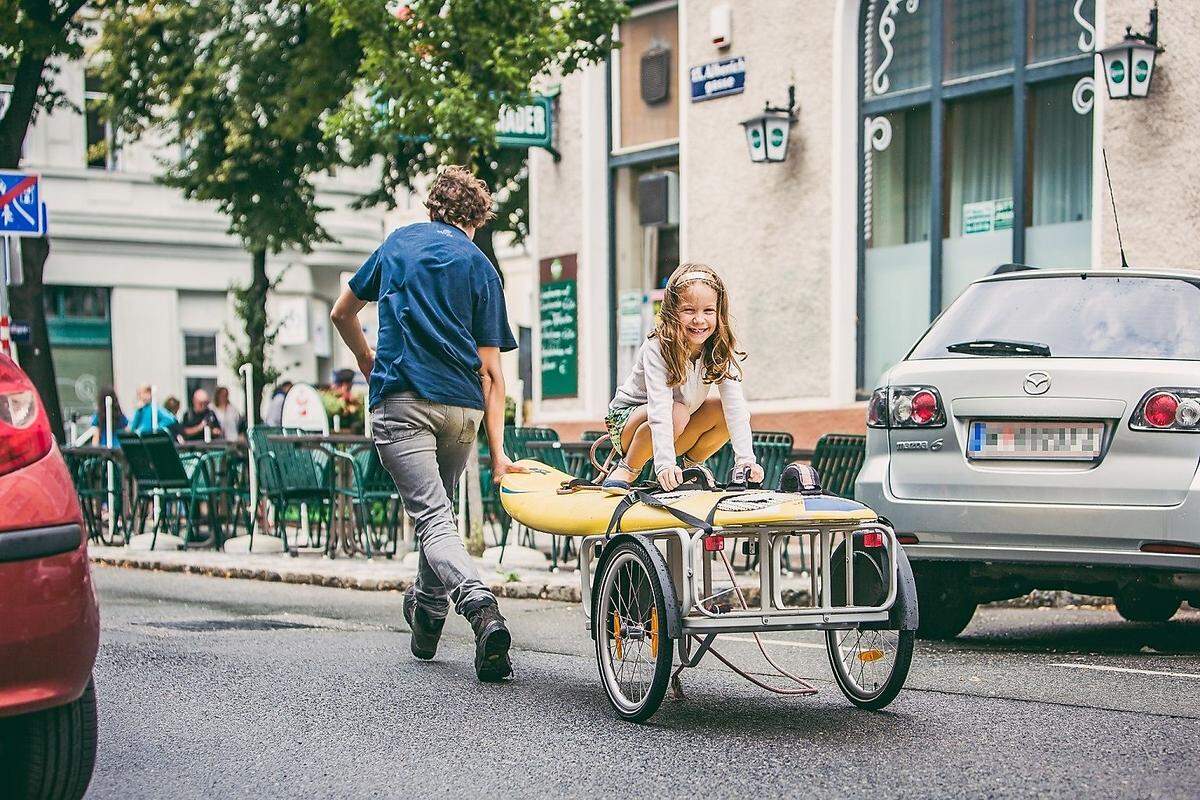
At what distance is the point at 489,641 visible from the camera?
6.67 m

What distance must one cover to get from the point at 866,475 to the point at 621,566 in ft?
6.93

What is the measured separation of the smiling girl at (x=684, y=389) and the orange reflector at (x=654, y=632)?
19.9 inches

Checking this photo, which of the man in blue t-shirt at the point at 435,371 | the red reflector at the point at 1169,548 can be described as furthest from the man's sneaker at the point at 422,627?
the red reflector at the point at 1169,548

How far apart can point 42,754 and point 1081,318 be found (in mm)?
4913

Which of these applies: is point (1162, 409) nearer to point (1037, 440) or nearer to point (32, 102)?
point (1037, 440)

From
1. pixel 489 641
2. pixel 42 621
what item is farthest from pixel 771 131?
pixel 42 621

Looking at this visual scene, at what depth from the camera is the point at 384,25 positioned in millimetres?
13500

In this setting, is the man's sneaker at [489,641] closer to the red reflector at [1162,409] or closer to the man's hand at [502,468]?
the man's hand at [502,468]

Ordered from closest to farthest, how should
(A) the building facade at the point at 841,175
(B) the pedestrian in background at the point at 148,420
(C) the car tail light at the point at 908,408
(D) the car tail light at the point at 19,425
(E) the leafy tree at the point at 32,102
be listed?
1. (D) the car tail light at the point at 19,425
2. (C) the car tail light at the point at 908,408
3. (A) the building facade at the point at 841,175
4. (E) the leafy tree at the point at 32,102
5. (B) the pedestrian in background at the point at 148,420

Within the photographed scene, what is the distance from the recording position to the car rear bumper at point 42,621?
4.05 meters

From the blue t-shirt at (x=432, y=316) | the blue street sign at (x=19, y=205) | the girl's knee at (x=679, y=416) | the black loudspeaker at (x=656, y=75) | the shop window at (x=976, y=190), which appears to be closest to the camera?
the girl's knee at (x=679, y=416)

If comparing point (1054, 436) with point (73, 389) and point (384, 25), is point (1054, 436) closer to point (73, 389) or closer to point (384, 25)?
point (384, 25)

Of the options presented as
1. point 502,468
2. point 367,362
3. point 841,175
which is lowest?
point 502,468

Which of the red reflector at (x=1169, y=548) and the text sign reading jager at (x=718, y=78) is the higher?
the text sign reading jager at (x=718, y=78)
